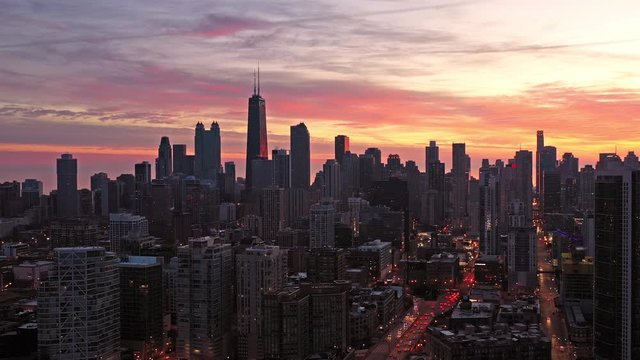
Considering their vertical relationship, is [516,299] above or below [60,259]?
below

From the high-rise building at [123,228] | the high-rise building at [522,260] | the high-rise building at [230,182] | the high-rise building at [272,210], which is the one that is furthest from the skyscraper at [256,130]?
the high-rise building at [522,260]

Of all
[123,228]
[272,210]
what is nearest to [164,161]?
[272,210]

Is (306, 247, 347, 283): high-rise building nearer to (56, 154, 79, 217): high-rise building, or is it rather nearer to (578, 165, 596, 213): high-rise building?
(578, 165, 596, 213): high-rise building

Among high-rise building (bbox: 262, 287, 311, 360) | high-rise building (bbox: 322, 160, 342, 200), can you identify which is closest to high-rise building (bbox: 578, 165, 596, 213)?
high-rise building (bbox: 322, 160, 342, 200)

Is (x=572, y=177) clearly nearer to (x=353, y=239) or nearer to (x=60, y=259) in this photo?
(x=353, y=239)

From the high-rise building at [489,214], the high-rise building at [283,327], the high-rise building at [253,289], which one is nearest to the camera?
the high-rise building at [283,327]

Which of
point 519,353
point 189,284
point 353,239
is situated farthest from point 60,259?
point 353,239

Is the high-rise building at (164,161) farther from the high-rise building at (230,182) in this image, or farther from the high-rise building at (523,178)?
the high-rise building at (523,178)
